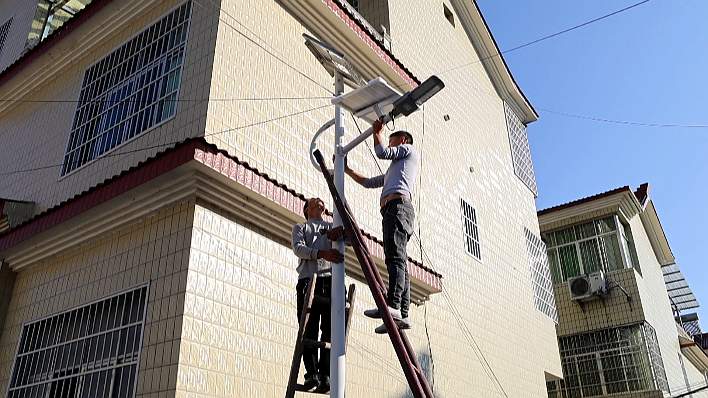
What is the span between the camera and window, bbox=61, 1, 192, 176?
8.18m

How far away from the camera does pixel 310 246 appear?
558 centimetres

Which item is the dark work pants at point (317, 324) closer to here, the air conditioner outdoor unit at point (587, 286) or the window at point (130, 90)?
the window at point (130, 90)

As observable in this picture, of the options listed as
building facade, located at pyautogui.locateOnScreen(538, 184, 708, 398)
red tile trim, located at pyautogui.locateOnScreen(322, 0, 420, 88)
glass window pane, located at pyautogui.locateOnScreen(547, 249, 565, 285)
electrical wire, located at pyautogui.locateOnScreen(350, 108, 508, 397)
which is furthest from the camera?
glass window pane, located at pyautogui.locateOnScreen(547, 249, 565, 285)

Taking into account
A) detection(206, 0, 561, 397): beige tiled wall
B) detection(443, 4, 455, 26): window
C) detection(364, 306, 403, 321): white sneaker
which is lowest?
detection(364, 306, 403, 321): white sneaker

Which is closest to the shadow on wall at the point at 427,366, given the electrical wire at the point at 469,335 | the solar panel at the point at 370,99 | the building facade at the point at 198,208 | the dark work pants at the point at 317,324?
the building facade at the point at 198,208

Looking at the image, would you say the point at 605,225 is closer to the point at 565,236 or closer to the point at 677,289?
the point at 565,236

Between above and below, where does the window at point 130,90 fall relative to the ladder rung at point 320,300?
above

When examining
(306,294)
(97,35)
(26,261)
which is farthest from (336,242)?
(97,35)

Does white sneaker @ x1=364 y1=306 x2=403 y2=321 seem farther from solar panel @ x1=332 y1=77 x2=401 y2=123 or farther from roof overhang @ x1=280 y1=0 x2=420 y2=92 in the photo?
roof overhang @ x1=280 y1=0 x2=420 y2=92

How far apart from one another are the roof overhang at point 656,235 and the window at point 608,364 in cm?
574

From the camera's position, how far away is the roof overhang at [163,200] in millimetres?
6598

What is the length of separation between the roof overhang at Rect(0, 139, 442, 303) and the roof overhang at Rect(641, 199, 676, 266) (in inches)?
730

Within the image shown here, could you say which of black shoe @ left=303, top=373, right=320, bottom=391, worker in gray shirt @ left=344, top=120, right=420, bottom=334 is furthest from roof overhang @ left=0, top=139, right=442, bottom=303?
black shoe @ left=303, top=373, right=320, bottom=391

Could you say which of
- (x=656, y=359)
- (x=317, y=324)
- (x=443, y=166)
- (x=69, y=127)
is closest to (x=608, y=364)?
(x=656, y=359)
